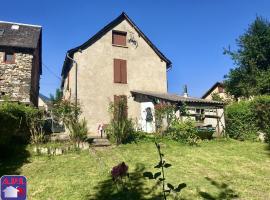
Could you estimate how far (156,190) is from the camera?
29.4ft

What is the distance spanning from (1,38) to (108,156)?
1459 centimetres

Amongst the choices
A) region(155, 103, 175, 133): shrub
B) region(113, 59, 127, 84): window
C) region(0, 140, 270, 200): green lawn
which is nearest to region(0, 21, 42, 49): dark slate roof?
region(113, 59, 127, 84): window

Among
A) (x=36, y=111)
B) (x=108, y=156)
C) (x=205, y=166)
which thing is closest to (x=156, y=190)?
(x=205, y=166)

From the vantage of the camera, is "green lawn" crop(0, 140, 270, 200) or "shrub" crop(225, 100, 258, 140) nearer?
"green lawn" crop(0, 140, 270, 200)

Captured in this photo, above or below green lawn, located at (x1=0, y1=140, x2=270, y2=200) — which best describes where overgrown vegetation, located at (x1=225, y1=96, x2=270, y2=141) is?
above

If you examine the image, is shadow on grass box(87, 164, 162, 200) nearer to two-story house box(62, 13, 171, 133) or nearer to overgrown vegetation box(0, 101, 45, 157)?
overgrown vegetation box(0, 101, 45, 157)

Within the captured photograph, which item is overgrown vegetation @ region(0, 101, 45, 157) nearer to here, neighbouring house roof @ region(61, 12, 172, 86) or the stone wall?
the stone wall

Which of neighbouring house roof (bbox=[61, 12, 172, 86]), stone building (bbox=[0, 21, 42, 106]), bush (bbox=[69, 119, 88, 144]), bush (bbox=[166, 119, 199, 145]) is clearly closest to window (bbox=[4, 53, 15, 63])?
stone building (bbox=[0, 21, 42, 106])

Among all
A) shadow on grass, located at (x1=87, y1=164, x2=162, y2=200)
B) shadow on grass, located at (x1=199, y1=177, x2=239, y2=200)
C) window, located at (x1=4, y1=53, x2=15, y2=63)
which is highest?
window, located at (x1=4, y1=53, x2=15, y2=63)

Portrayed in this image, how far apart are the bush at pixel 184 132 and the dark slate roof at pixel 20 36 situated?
39.8 feet

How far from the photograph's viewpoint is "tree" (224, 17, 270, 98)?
3148cm

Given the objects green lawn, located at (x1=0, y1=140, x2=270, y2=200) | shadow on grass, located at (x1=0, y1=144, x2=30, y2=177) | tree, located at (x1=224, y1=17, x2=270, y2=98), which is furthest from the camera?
tree, located at (x1=224, y1=17, x2=270, y2=98)

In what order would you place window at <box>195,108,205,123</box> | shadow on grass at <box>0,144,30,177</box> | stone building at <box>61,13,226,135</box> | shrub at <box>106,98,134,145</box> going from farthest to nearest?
stone building at <box>61,13,226,135</box>
window at <box>195,108,205,123</box>
shrub at <box>106,98,134,145</box>
shadow on grass at <box>0,144,30,177</box>

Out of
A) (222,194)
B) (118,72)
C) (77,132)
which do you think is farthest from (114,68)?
(222,194)
